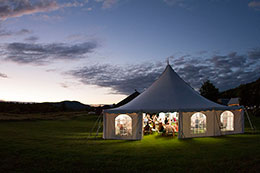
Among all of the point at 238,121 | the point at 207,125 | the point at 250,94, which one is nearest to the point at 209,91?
the point at 250,94

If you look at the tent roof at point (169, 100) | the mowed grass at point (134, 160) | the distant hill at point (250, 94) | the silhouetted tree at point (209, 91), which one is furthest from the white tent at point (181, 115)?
the silhouetted tree at point (209, 91)

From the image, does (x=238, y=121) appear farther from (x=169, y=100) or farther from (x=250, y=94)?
(x=250, y=94)

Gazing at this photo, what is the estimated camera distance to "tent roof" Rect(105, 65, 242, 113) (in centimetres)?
1247

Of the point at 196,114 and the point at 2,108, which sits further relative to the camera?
the point at 2,108

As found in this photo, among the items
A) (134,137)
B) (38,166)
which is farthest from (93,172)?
(134,137)

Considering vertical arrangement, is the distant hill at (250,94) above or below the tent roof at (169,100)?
above

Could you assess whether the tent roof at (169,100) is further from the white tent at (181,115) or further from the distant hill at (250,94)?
the distant hill at (250,94)

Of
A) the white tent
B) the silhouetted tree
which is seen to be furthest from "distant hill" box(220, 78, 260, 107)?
the white tent

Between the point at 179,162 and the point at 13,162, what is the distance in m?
4.86

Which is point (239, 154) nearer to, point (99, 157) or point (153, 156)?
point (153, 156)

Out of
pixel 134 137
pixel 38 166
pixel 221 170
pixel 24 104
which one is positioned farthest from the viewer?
pixel 24 104

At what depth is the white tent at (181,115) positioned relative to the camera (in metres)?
12.4

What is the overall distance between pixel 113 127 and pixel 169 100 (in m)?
3.24

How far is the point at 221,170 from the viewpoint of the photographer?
6.16 meters
